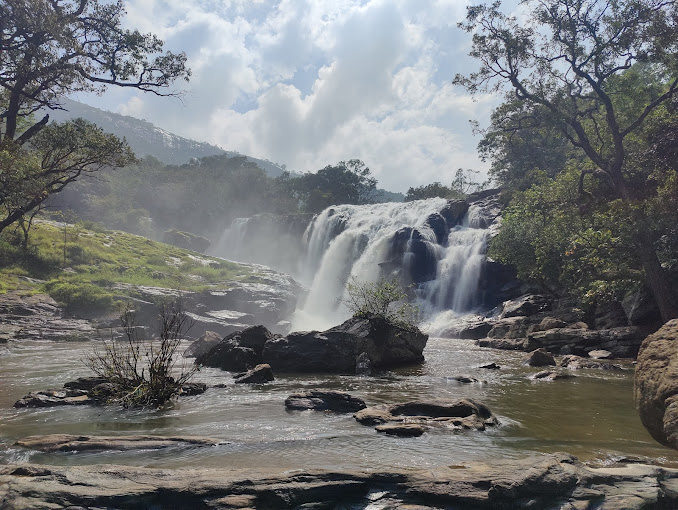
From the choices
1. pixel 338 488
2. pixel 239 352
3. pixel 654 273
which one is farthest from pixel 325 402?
pixel 654 273

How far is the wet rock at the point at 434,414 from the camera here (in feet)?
23.3

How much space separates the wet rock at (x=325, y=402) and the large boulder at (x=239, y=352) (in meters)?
5.80

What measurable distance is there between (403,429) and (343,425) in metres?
1.07

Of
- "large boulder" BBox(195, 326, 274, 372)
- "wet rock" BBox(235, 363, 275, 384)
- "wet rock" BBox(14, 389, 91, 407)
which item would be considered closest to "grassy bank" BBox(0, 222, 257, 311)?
"large boulder" BBox(195, 326, 274, 372)

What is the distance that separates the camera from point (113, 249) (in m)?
41.6

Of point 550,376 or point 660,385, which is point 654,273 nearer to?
point 550,376

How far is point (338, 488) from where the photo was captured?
4035mm

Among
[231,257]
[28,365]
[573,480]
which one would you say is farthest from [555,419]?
[231,257]

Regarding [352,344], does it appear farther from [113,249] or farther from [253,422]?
[113,249]

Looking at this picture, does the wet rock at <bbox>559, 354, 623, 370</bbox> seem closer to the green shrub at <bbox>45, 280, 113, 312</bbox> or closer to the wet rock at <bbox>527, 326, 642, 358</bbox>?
the wet rock at <bbox>527, 326, 642, 358</bbox>

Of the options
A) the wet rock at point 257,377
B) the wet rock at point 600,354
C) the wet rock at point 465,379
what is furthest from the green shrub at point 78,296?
the wet rock at point 600,354

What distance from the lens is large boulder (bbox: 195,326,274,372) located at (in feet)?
47.1

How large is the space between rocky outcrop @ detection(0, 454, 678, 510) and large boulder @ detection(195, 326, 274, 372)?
33.3 feet

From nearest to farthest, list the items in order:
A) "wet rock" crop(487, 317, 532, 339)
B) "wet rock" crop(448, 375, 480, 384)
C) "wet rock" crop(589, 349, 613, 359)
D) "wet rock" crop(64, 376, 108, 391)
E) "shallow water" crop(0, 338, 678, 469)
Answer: "shallow water" crop(0, 338, 678, 469)
"wet rock" crop(64, 376, 108, 391)
"wet rock" crop(448, 375, 480, 384)
"wet rock" crop(589, 349, 613, 359)
"wet rock" crop(487, 317, 532, 339)
